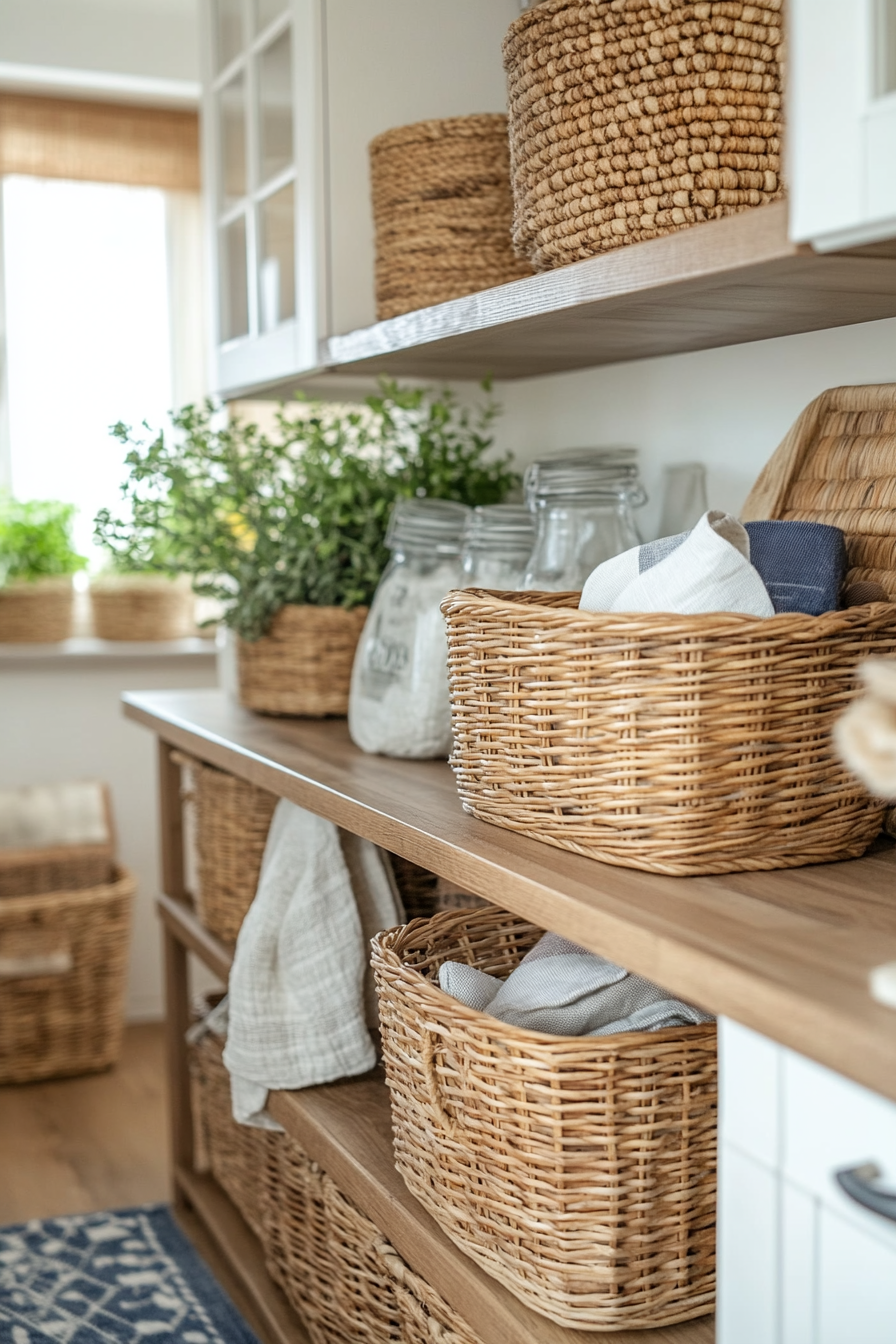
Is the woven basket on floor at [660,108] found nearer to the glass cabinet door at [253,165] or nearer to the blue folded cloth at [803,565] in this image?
the blue folded cloth at [803,565]

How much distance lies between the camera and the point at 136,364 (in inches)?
132

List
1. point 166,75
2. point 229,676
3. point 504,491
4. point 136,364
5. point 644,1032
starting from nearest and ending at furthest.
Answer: point 644,1032 < point 504,491 < point 229,676 < point 166,75 < point 136,364

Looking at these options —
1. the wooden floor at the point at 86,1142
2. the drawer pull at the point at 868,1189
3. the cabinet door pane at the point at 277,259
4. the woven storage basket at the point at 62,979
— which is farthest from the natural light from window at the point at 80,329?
the drawer pull at the point at 868,1189

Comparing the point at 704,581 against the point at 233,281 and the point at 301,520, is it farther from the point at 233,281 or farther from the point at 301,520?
the point at 233,281

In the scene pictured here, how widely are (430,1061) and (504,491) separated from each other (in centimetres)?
91

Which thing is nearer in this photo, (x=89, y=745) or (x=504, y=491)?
(x=504, y=491)

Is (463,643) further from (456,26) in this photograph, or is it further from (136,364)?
(136,364)

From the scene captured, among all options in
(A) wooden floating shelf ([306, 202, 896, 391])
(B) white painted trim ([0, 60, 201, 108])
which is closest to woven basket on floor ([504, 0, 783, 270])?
(A) wooden floating shelf ([306, 202, 896, 391])

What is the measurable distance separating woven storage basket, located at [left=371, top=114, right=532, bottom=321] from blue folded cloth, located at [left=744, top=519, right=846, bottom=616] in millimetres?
521

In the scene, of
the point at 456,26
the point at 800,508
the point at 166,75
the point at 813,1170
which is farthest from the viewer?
the point at 166,75

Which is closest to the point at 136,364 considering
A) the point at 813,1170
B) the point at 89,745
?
the point at 89,745

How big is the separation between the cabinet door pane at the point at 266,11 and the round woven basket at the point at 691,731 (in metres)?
1.09

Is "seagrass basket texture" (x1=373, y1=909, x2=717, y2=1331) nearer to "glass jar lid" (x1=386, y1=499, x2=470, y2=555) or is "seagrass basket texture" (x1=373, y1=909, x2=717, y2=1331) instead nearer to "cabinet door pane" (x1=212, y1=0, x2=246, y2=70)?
"glass jar lid" (x1=386, y1=499, x2=470, y2=555)

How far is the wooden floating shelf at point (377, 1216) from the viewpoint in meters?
0.91
